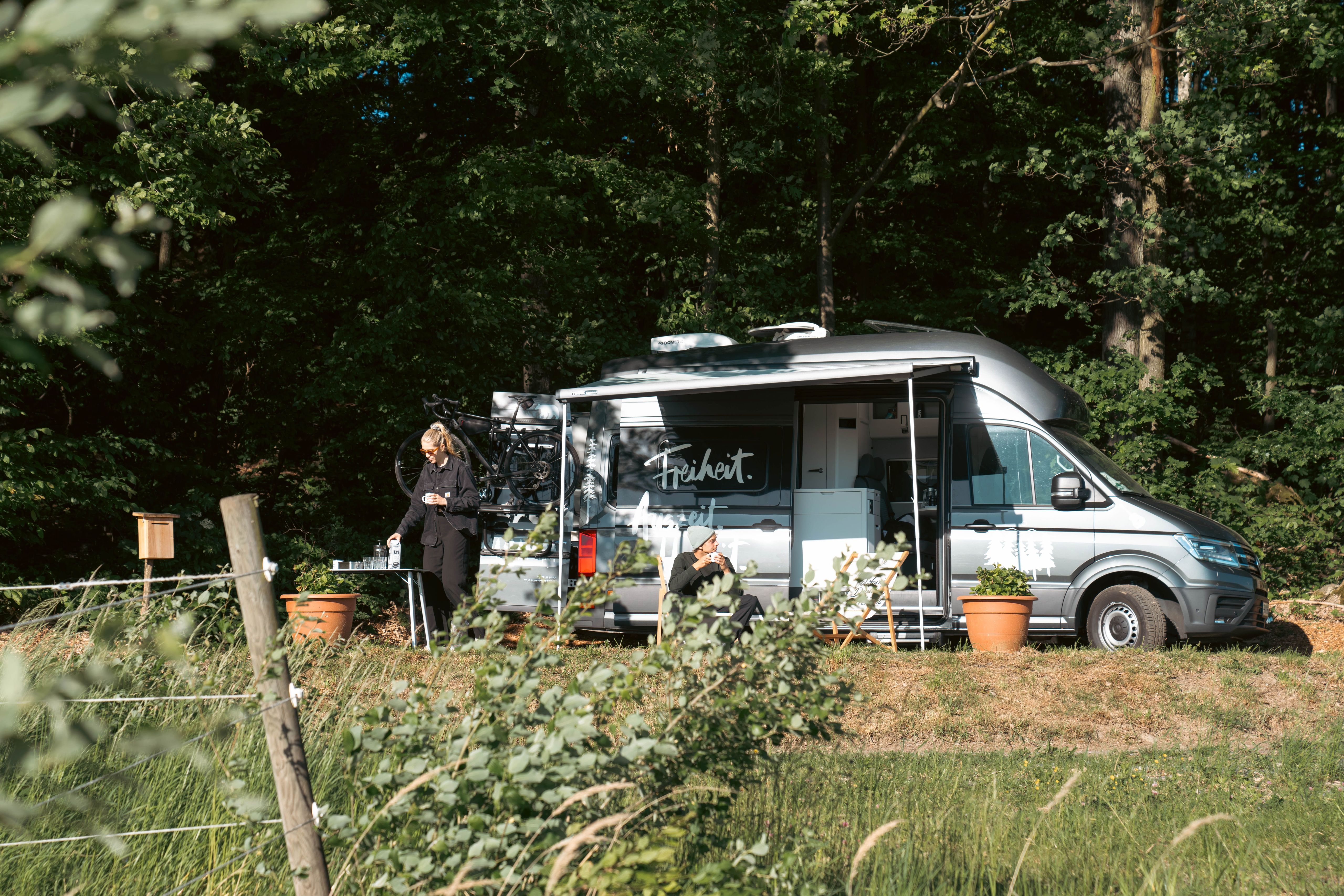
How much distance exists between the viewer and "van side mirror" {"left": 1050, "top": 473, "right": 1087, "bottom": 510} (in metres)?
9.12

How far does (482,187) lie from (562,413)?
442 centimetres

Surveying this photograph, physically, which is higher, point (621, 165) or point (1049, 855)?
point (621, 165)

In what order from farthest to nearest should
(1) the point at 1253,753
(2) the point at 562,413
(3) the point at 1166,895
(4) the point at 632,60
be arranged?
(4) the point at 632,60
(2) the point at 562,413
(1) the point at 1253,753
(3) the point at 1166,895

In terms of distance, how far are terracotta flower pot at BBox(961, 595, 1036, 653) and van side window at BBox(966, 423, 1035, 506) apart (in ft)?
3.31

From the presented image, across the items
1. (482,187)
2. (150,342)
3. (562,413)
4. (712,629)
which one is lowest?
(712,629)

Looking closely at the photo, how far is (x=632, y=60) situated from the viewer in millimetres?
12961

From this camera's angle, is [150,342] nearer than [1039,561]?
No

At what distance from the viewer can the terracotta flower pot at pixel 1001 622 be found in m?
8.77

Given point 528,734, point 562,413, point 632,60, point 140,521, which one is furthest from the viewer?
point 632,60

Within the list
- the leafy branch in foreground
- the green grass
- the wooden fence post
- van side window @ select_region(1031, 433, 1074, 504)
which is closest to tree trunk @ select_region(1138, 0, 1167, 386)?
van side window @ select_region(1031, 433, 1074, 504)

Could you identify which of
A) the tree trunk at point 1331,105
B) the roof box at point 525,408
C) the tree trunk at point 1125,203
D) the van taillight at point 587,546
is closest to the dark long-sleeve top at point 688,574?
the van taillight at point 587,546

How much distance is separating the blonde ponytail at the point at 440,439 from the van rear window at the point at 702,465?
1504 millimetres

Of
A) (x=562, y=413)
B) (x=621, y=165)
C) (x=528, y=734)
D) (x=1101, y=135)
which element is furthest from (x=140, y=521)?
(x=1101, y=135)

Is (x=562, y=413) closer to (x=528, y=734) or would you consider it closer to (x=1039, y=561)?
(x=1039, y=561)
